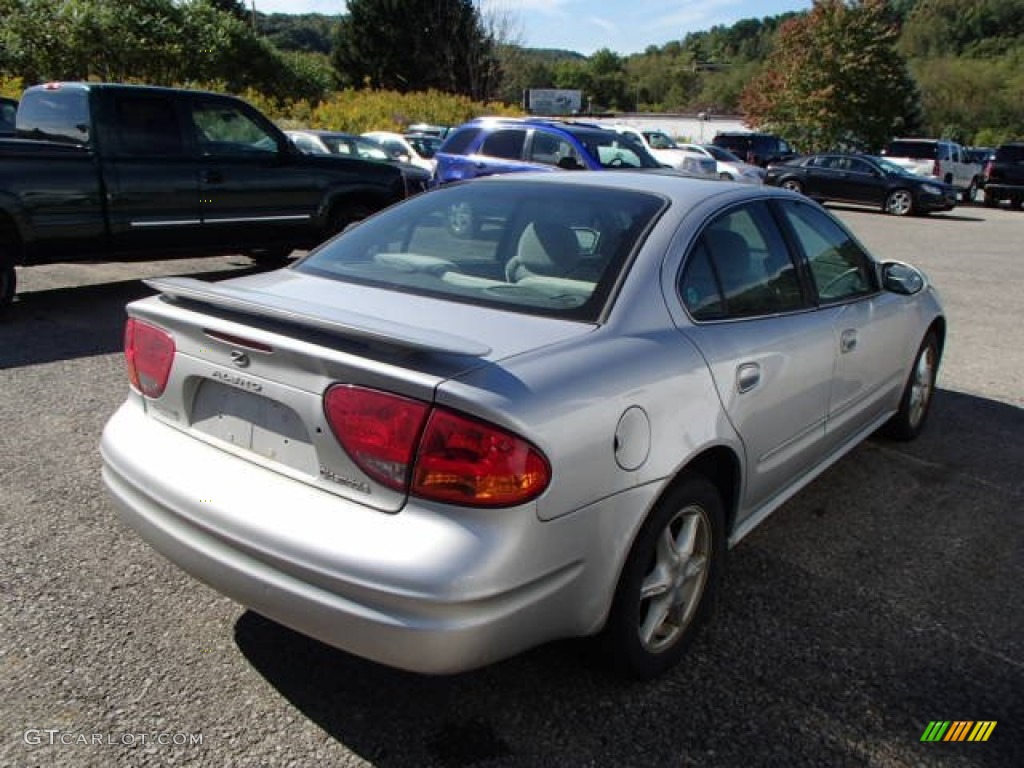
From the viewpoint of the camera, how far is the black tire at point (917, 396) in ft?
15.0

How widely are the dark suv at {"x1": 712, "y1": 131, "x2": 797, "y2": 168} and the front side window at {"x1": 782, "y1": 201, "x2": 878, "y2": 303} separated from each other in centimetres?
2739

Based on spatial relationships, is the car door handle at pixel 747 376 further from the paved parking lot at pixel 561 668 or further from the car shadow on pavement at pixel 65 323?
the car shadow on pavement at pixel 65 323

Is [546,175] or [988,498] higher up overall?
[546,175]

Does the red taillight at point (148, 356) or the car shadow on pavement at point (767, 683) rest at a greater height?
the red taillight at point (148, 356)

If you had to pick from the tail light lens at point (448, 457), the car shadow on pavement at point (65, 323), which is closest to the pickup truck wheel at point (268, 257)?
the car shadow on pavement at point (65, 323)

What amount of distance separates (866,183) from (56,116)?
19806 millimetres

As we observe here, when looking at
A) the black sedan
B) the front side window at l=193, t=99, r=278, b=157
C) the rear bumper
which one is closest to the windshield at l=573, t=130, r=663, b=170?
the front side window at l=193, t=99, r=278, b=157

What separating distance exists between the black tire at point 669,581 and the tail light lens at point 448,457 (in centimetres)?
53

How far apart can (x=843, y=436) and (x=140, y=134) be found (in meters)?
6.50

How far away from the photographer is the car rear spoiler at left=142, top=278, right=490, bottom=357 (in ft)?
6.69

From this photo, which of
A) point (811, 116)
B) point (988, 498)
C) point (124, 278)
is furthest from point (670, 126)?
point (988, 498)

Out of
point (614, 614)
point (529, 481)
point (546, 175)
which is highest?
point (546, 175)

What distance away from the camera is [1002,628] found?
297 cm

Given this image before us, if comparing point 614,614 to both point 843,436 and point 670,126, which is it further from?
point 670,126
